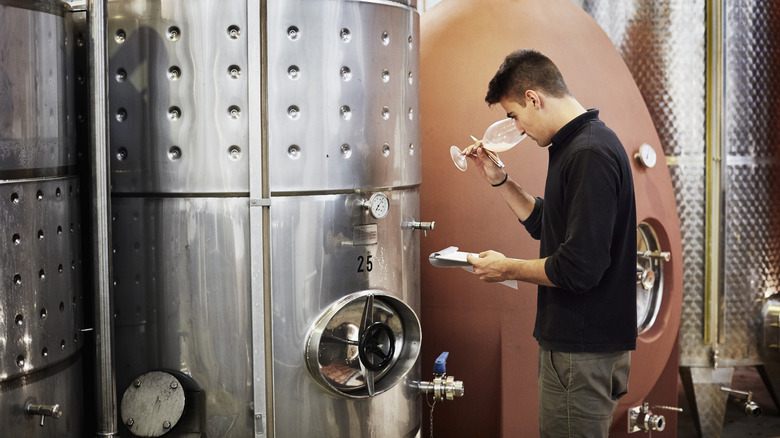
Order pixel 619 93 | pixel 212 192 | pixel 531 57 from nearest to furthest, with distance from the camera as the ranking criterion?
pixel 212 192 → pixel 531 57 → pixel 619 93

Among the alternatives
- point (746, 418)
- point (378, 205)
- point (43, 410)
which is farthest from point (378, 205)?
point (746, 418)

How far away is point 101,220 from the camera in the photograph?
1.94 metres

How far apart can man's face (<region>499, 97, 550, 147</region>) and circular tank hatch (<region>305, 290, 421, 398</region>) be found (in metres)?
0.57

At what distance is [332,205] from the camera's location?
6.81 feet

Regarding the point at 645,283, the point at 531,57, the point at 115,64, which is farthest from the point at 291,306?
the point at 645,283

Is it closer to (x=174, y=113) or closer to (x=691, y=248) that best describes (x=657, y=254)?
(x=691, y=248)

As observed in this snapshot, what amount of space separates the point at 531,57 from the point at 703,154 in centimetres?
176

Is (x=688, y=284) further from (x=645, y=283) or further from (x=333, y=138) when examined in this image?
(x=333, y=138)

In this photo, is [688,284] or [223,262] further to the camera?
[688,284]

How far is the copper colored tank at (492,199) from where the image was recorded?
9.36 feet

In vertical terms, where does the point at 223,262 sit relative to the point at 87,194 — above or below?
below

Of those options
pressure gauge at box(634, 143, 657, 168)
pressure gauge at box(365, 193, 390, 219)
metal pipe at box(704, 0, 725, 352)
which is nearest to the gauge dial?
pressure gauge at box(365, 193, 390, 219)

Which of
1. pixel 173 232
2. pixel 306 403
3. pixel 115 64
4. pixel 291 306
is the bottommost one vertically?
pixel 306 403

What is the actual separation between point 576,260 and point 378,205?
49 cm
